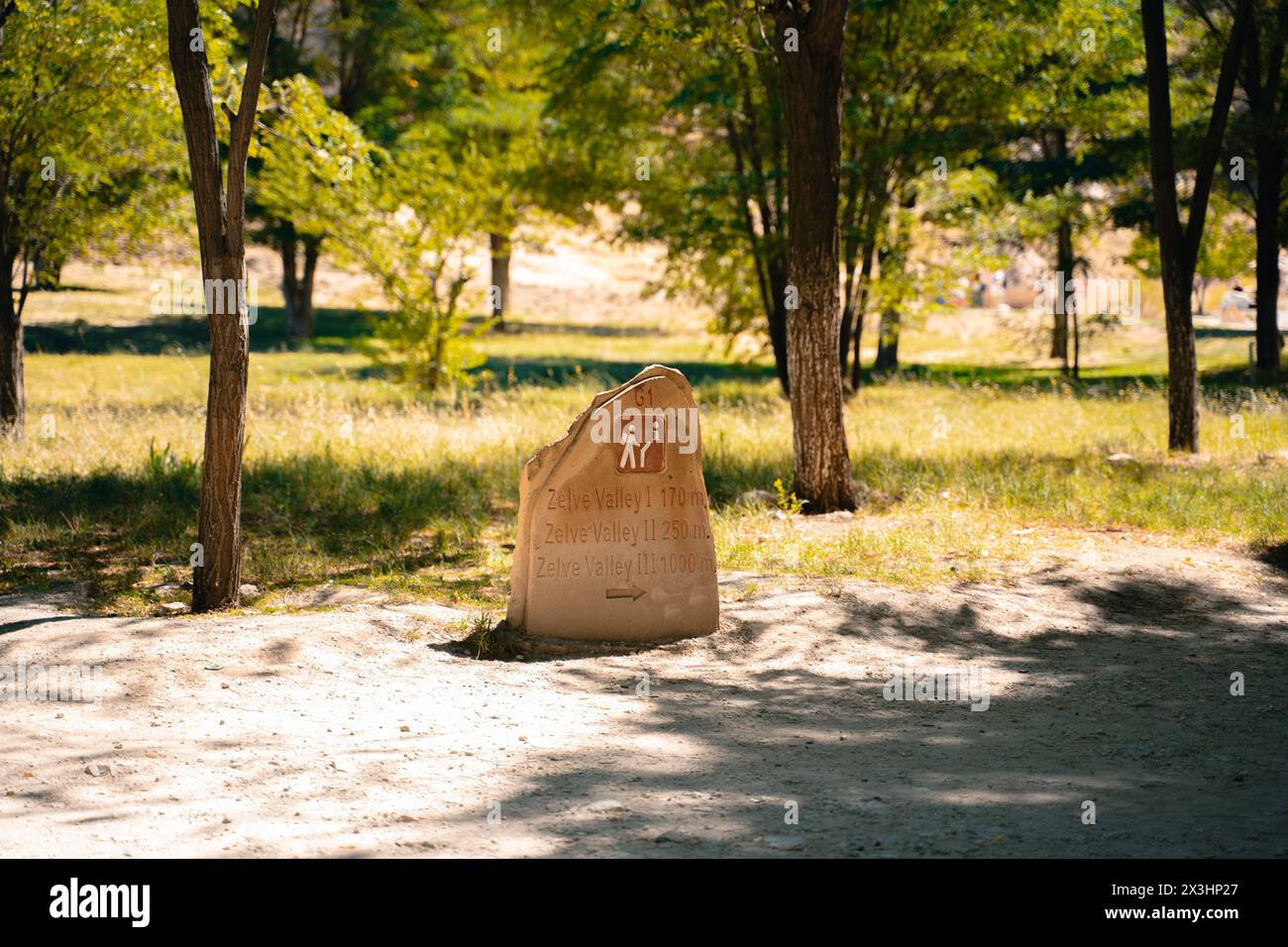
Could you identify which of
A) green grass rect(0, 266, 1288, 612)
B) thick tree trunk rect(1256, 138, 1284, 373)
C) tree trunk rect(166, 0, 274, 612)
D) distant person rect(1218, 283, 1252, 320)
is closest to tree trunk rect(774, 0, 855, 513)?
green grass rect(0, 266, 1288, 612)

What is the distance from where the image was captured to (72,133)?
629 inches

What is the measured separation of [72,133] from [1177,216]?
1317 centimetres

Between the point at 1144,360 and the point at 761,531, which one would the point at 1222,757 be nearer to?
the point at 761,531

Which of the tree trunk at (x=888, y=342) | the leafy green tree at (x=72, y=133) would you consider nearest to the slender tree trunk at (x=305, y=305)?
the tree trunk at (x=888, y=342)

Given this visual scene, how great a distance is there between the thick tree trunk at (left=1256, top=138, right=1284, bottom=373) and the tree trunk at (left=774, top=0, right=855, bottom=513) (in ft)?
47.1

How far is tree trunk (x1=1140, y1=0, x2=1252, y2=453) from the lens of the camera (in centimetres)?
1409

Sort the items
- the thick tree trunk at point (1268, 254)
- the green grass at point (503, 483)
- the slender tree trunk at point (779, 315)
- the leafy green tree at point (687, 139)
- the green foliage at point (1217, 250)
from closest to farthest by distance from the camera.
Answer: the green grass at point (503, 483), the leafy green tree at point (687, 139), the slender tree trunk at point (779, 315), the thick tree trunk at point (1268, 254), the green foliage at point (1217, 250)

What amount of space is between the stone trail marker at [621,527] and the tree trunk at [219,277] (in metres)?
2.07

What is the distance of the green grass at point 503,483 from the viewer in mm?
9789

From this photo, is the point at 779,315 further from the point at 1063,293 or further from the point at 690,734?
the point at 690,734

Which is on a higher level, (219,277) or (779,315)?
(779,315)

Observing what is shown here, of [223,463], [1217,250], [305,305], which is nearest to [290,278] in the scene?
[305,305]

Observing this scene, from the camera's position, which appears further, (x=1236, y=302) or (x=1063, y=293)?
(x=1236, y=302)

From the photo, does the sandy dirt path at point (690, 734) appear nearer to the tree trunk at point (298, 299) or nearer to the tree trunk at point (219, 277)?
the tree trunk at point (219, 277)
